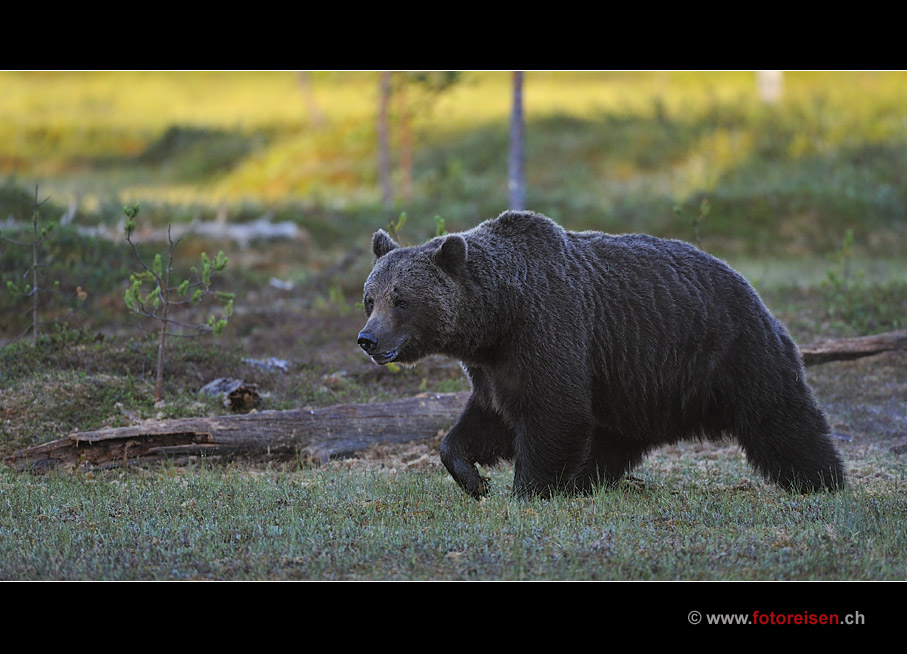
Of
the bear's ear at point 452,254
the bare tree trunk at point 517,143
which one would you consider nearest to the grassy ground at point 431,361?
the bear's ear at point 452,254

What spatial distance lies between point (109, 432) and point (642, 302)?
4.89 metres

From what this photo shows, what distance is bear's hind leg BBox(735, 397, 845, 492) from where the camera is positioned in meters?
7.91

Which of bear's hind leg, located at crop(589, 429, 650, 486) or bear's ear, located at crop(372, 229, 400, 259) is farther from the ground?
bear's ear, located at crop(372, 229, 400, 259)

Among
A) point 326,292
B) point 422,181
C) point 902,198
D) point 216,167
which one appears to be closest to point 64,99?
point 216,167

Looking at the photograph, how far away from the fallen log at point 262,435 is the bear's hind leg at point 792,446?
3.54 m

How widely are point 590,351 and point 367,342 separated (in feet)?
6.07

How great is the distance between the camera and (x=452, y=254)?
291 inches

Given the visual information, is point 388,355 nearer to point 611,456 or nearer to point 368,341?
point 368,341

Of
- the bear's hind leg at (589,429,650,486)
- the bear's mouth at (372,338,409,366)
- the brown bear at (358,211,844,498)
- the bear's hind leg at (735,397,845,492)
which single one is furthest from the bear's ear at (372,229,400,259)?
the bear's hind leg at (735,397,845,492)

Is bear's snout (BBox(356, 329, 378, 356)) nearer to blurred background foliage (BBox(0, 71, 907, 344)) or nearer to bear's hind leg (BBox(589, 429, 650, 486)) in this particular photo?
bear's hind leg (BBox(589, 429, 650, 486))

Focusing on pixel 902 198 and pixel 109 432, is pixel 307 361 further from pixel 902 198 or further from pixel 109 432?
pixel 902 198

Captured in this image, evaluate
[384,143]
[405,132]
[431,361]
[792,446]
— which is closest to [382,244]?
[792,446]

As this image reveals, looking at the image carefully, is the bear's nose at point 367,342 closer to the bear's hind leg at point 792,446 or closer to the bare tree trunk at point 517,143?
the bear's hind leg at point 792,446

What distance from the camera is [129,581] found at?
5.90 metres
